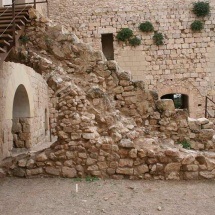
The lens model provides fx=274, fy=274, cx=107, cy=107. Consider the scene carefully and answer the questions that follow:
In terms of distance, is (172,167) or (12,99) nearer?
(172,167)

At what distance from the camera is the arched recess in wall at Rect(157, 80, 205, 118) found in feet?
40.6

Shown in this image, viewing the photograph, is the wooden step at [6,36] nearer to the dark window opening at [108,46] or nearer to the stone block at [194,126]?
the stone block at [194,126]

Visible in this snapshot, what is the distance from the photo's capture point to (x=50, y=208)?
3982 mm

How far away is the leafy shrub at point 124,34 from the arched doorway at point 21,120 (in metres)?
5.72

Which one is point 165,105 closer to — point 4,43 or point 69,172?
point 69,172

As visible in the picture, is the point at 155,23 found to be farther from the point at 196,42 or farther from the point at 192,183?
the point at 192,183

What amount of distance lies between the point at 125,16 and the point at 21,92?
21.5ft

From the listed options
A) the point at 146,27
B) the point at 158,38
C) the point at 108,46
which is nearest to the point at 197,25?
the point at 158,38

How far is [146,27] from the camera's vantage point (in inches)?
490

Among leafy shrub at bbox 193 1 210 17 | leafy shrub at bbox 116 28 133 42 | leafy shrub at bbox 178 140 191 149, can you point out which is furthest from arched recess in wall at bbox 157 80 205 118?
leafy shrub at bbox 178 140 191 149

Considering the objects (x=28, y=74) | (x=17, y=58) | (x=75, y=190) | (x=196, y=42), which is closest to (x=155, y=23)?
(x=196, y=42)

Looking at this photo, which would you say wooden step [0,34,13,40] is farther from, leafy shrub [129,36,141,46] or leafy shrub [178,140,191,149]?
leafy shrub [129,36,141,46]

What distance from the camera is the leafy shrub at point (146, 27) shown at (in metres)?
12.4

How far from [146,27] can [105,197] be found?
9706 millimetres
